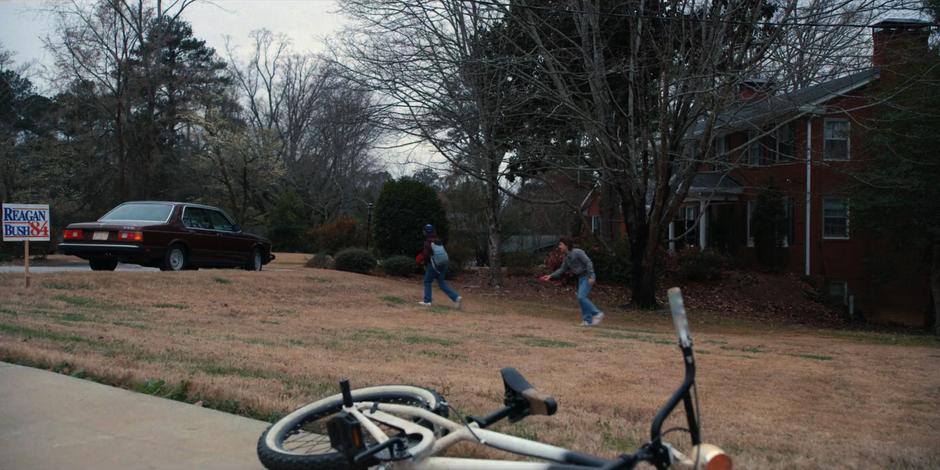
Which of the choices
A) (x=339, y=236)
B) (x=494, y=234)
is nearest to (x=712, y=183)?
(x=494, y=234)

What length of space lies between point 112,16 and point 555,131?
23912 mm

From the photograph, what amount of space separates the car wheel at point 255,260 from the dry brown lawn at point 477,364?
10.4ft

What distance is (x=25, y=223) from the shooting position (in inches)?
539

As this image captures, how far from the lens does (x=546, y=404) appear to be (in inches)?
147

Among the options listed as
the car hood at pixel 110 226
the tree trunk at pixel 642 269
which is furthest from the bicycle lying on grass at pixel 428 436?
the tree trunk at pixel 642 269

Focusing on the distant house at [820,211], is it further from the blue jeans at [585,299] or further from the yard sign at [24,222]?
the yard sign at [24,222]

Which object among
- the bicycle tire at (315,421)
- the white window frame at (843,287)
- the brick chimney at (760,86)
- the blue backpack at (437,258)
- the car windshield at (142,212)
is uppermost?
the brick chimney at (760,86)

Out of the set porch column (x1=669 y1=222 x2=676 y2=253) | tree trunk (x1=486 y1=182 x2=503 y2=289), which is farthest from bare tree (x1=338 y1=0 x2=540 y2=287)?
porch column (x1=669 y1=222 x2=676 y2=253)

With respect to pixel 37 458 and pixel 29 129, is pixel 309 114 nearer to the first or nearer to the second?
pixel 29 129

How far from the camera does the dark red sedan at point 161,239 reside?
15.7m

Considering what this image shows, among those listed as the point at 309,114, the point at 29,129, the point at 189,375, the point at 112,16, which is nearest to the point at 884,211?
the point at 189,375

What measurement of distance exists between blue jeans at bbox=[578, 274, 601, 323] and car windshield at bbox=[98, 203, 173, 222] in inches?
334

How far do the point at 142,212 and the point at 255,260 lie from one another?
3559 mm

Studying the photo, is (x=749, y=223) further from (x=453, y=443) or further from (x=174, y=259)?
(x=453, y=443)
